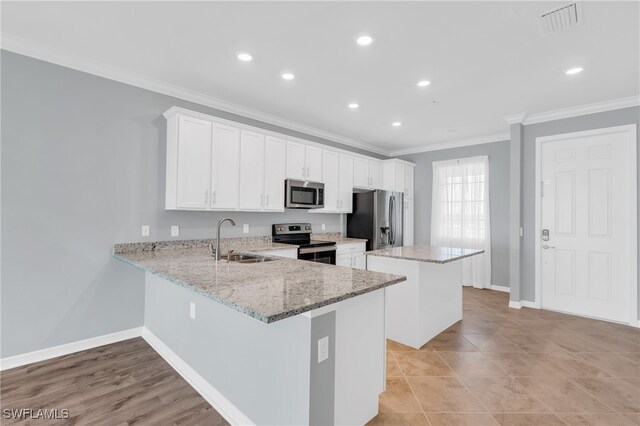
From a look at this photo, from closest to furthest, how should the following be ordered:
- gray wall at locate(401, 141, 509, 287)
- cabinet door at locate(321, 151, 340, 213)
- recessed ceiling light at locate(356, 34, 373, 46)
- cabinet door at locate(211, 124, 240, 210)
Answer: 1. recessed ceiling light at locate(356, 34, 373, 46)
2. cabinet door at locate(211, 124, 240, 210)
3. cabinet door at locate(321, 151, 340, 213)
4. gray wall at locate(401, 141, 509, 287)

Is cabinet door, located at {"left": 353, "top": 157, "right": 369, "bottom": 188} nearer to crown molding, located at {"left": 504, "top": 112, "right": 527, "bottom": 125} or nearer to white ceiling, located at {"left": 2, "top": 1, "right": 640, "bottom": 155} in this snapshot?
white ceiling, located at {"left": 2, "top": 1, "right": 640, "bottom": 155}

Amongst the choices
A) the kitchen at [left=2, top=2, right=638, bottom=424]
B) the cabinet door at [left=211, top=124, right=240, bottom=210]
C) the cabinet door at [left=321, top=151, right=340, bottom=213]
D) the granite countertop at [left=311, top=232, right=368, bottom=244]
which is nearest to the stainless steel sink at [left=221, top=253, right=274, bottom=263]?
the kitchen at [left=2, top=2, right=638, bottom=424]

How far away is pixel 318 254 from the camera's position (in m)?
4.02

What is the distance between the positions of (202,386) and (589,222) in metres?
4.80

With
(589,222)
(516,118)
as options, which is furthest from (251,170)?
(589,222)

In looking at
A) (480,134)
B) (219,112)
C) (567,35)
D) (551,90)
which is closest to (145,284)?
(219,112)

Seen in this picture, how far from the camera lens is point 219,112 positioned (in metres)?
3.75

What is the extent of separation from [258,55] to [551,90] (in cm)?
326

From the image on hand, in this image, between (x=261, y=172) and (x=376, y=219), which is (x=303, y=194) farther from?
(x=376, y=219)

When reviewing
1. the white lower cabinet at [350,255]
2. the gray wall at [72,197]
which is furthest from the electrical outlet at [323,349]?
the white lower cabinet at [350,255]

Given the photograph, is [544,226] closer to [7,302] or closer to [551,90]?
[551,90]

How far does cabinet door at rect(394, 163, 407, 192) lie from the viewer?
5.78 meters

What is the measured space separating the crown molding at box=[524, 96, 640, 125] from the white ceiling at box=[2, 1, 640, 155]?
144 mm

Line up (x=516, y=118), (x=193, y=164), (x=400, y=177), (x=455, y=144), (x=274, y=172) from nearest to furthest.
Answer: (x=193, y=164), (x=274, y=172), (x=516, y=118), (x=455, y=144), (x=400, y=177)
